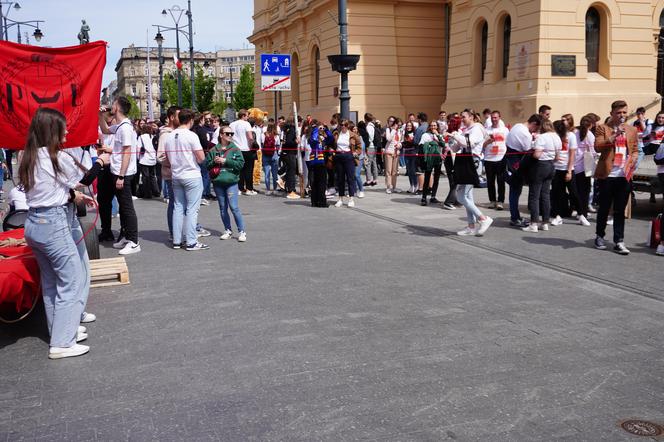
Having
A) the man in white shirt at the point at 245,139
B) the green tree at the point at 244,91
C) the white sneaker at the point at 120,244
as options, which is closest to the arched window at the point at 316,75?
the man in white shirt at the point at 245,139

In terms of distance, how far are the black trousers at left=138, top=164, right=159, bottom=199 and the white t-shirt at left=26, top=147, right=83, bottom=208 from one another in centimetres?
1092

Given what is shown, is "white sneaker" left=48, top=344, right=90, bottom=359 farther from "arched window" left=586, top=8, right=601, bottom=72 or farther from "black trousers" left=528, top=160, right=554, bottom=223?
"arched window" left=586, top=8, right=601, bottom=72

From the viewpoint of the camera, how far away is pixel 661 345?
524cm

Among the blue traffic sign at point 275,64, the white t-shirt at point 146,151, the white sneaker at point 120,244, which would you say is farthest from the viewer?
the blue traffic sign at point 275,64

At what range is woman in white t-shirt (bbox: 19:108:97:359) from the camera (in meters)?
4.89

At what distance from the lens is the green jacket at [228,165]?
32.1ft

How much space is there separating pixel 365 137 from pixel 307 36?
16.3m

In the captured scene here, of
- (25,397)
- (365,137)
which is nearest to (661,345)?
(25,397)

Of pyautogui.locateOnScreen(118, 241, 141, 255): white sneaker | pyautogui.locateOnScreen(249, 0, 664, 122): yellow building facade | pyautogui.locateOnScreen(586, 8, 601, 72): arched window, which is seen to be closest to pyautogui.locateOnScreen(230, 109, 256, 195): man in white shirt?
pyautogui.locateOnScreen(118, 241, 141, 255): white sneaker

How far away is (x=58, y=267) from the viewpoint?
16.5 ft

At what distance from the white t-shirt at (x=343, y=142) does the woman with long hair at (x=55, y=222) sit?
9353mm

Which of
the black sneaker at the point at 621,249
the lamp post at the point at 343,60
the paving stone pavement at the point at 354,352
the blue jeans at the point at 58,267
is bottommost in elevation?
the paving stone pavement at the point at 354,352

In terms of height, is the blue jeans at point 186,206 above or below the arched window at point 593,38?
below

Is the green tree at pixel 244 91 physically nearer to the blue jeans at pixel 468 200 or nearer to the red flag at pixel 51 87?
the blue jeans at pixel 468 200
